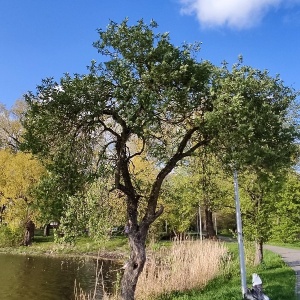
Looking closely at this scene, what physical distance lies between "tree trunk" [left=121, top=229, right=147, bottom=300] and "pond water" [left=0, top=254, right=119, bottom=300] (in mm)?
4266

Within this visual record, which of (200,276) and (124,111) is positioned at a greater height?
(124,111)

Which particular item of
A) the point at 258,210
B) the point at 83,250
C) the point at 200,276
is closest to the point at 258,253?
the point at 258,210

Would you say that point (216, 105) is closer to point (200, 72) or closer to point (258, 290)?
point (200, 72)

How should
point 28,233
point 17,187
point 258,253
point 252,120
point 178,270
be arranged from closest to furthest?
point 252,120 < point 178,270 < point 258,253 < point 17,187 < point 28,233

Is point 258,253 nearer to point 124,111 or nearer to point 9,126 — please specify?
point 124,111

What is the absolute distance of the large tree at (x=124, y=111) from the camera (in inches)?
260

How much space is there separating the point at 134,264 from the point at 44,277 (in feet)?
41.3

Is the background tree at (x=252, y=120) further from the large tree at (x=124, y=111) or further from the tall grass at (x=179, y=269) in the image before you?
the tall grass at (x=179, y=269)

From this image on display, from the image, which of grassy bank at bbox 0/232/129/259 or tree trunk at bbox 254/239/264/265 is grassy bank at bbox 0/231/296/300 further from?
grassy bank at bbox 0/232/129/259

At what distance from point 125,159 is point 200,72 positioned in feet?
7.63

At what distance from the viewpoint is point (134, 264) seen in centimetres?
799

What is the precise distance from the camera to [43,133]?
7168 mm

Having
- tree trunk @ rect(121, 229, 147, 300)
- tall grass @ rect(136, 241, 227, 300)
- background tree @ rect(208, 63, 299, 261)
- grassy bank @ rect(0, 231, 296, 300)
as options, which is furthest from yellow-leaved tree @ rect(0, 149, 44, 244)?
background tree @ rect(208, 63, 299, 261)

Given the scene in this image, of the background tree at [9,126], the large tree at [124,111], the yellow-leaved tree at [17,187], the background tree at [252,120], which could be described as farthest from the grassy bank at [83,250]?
the background tree at [252,120]
